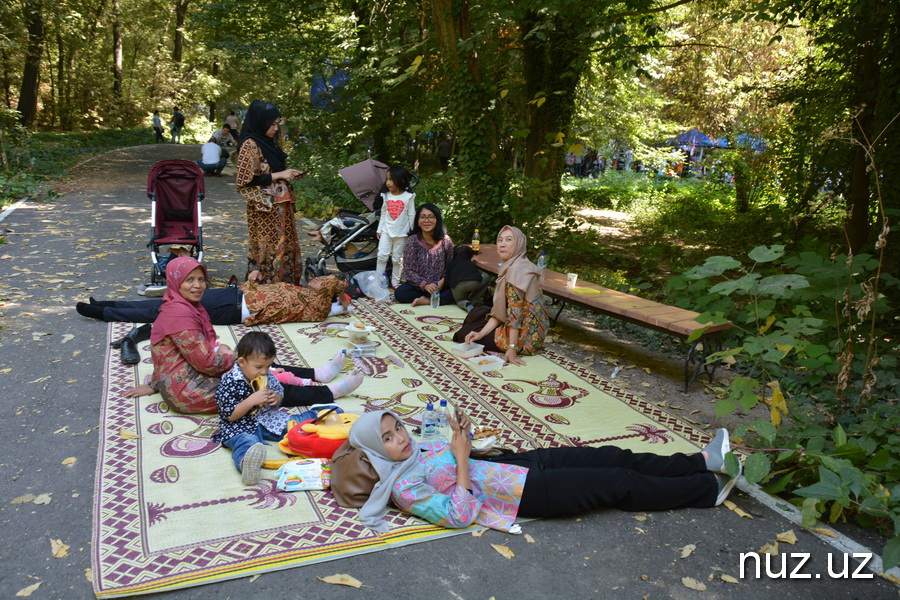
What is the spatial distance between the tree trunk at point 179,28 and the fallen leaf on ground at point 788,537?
3481 centimetres

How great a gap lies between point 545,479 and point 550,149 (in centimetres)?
882

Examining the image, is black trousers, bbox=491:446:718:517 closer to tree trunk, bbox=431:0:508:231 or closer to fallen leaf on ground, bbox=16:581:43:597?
Result: fallen leaf on ground, bbox=16:581:43:597

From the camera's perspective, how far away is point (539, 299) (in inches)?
248

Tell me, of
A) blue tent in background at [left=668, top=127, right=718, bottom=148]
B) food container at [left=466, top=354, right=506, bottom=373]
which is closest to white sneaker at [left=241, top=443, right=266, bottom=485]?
food container at [left=466, top=354, right=506, bottom=373]

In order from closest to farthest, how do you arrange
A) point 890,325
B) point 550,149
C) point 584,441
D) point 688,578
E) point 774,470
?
1. point 688,578
2. point 774,470
3. point 584,441
4. point 890,325
5. point 550,149

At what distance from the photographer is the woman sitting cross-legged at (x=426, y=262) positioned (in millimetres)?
8023

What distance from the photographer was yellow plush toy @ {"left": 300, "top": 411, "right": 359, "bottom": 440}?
13.4ft

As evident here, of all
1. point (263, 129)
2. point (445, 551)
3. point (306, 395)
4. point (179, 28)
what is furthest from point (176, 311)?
point (179, 28)

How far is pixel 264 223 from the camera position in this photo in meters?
7.57

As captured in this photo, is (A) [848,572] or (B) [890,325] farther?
(B) [890,325]

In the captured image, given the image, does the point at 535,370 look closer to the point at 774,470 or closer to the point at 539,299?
the point at 539,299

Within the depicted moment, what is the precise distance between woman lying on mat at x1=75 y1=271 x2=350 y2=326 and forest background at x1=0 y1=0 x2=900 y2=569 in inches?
137

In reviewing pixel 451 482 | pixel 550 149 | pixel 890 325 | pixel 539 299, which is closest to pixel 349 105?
pixel 550 149

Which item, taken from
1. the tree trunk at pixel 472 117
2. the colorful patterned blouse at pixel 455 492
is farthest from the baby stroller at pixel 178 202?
the colorful patterned blouse at pixel 455 492
